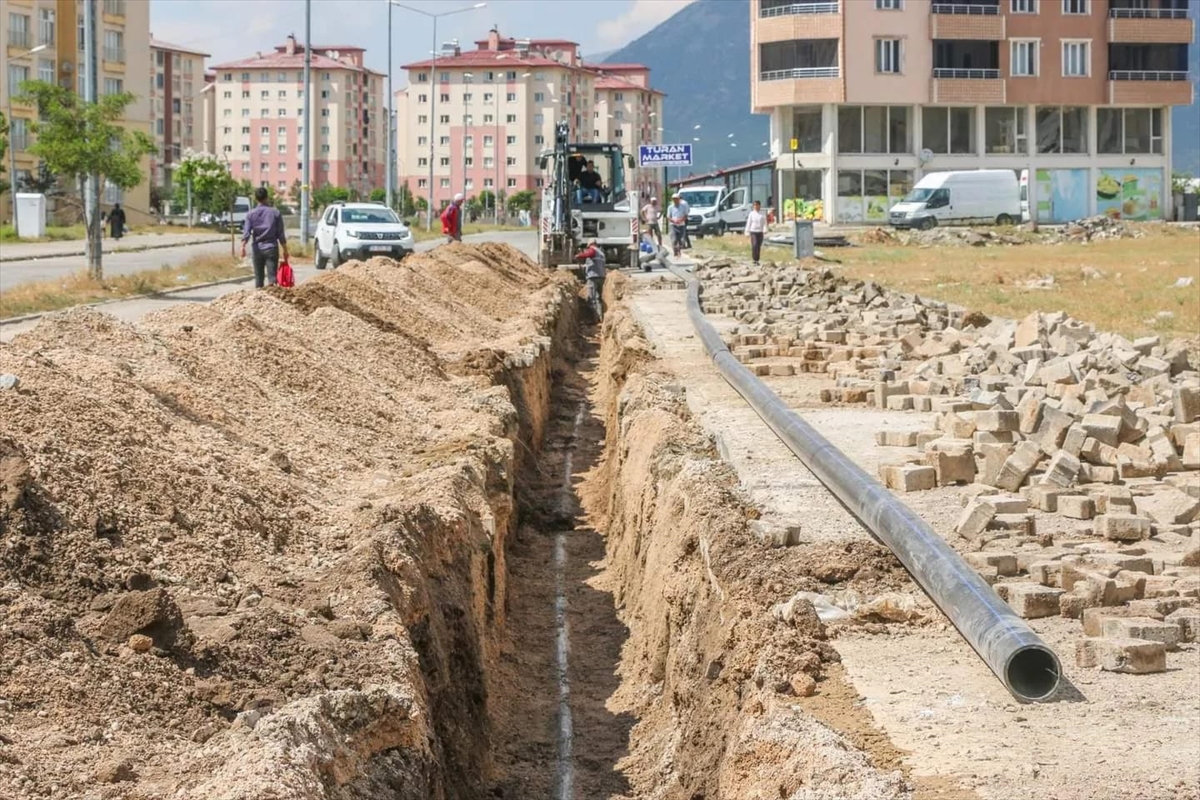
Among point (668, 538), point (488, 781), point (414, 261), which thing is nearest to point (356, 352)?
point (668, 538)

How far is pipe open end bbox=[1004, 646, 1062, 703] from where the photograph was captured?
6059mm

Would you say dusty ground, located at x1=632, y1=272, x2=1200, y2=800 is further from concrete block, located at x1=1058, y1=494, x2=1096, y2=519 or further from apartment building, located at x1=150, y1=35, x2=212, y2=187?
apartment building, located at x1=150, y1=35, x2=212, y2=187

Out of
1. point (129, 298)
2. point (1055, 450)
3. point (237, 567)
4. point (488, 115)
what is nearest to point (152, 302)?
point (129, 298)

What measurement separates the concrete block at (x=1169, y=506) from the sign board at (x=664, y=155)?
1387 inches

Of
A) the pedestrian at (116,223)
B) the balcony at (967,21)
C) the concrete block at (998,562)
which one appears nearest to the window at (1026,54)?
the balcony at (967,21)

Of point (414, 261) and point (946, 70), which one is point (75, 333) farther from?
point (946, 70)

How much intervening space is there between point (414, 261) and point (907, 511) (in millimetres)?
18593

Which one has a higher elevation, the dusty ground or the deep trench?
the dusty ground

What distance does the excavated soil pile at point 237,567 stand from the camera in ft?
16.6

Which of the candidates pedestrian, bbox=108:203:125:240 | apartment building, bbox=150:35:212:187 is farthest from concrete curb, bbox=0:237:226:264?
apartment building, bbox=150:35:212:187

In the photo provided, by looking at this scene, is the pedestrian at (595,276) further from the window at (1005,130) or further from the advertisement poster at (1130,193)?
the advertisement poster at (1130,193)

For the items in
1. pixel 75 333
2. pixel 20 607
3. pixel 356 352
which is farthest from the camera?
pixel 356 352

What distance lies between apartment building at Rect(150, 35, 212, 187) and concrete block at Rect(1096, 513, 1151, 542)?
458 ft

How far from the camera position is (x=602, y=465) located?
52.9 feet
